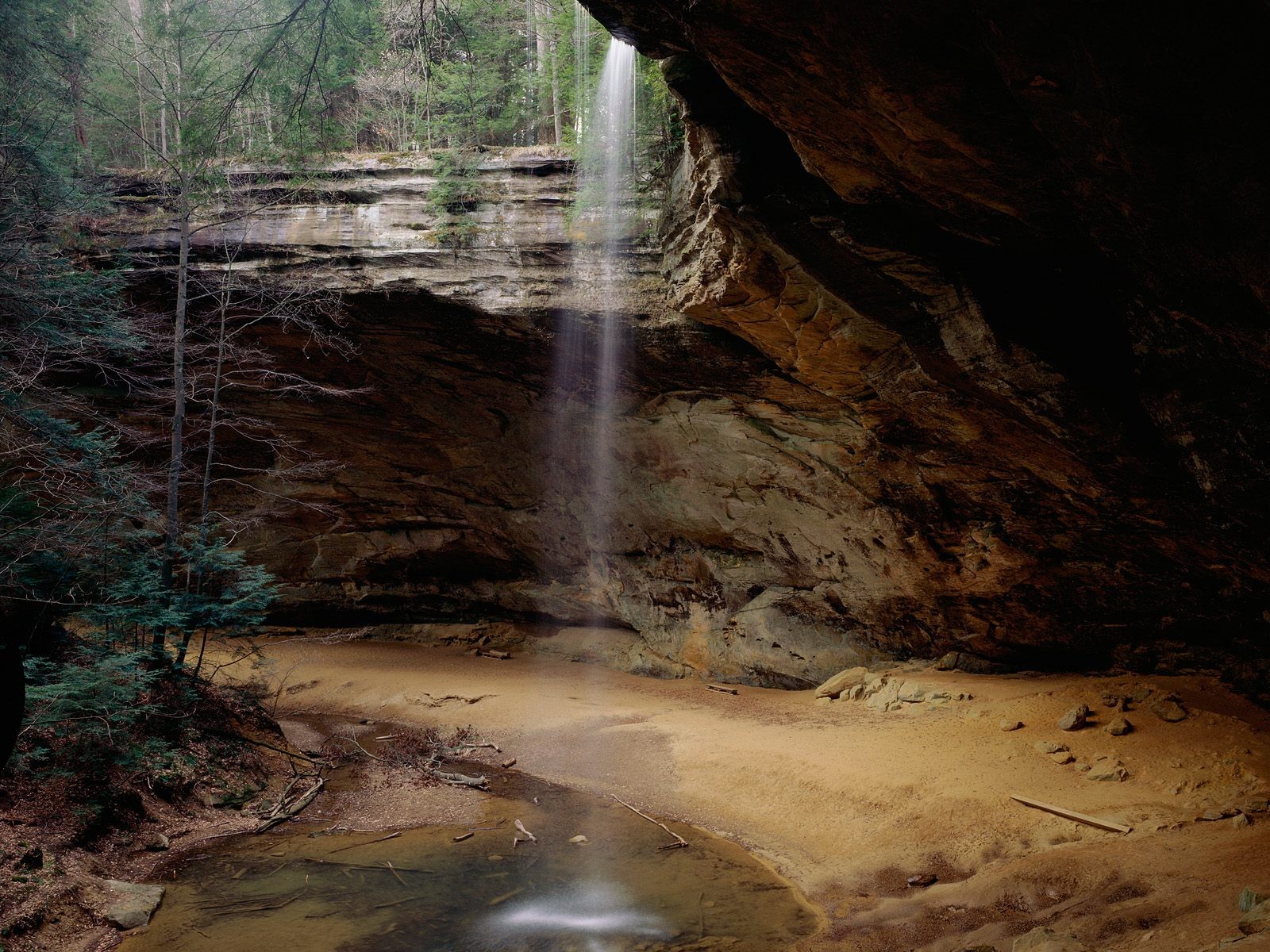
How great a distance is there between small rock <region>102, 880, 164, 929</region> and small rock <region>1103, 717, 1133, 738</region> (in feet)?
30.2

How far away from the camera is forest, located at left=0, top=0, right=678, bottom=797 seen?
5.43 metres

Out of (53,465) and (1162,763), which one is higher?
(53,465)

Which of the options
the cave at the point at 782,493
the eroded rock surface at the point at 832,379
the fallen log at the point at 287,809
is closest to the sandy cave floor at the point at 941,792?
the cave at the point at 782,493

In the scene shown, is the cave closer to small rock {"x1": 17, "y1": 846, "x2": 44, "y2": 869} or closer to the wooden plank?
the wooden plank

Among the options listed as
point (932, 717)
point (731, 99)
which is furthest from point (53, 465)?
point (932, 717)

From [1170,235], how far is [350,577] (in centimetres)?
1679

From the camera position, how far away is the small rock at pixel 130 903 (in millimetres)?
5500

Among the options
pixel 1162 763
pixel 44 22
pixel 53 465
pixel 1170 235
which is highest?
pixel 44 22

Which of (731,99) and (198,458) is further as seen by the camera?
(198,458)

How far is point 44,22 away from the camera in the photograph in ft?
28.7

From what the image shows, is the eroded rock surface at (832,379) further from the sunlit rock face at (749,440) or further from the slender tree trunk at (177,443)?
the slender tree trunk at (177,443)

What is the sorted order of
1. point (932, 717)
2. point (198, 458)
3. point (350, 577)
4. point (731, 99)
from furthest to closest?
1. point (350, 577)
2. point (198, 458)
3. point (932, 717)
4. point (731, 99)

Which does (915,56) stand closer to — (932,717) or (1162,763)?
(1162,763)

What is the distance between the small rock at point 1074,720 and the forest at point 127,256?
8765 mm
